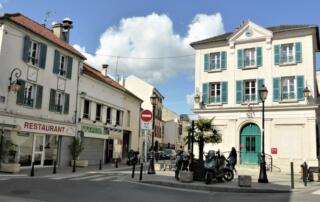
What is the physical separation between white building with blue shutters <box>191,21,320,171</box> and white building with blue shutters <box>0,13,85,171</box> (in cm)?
1077

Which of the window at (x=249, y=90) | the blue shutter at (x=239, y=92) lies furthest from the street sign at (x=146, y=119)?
the window at (x=249, y=90)

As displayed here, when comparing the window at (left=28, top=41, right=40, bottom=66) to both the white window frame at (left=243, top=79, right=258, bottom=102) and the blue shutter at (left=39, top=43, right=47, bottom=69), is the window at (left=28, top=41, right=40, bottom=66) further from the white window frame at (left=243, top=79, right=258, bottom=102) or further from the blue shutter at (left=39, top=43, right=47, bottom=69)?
the white window frame at (left=243, top=79, right=258, bottom=102)

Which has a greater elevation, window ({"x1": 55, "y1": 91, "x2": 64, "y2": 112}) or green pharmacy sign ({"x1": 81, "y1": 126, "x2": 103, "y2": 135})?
window ({"x1": 55, "y1": 91, "x2": 64, "y2": 112})

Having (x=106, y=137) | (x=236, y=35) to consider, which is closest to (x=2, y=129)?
(x=106, y=137)

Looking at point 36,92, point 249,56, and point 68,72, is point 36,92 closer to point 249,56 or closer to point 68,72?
point 68,72

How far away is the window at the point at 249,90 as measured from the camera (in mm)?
27938

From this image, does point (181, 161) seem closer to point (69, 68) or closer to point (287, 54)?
point (69, 68)

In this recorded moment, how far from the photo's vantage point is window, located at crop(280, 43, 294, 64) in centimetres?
2691

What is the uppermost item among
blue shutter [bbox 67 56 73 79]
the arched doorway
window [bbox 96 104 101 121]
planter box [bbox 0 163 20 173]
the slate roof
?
the slate roof

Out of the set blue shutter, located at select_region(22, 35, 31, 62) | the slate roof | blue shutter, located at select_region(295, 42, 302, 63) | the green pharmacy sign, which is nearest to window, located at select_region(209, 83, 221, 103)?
blue shutter, located at select_region(295, 42, 302, 63)

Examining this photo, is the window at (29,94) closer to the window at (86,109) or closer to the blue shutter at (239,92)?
the window at (86,109)

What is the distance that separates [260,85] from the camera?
27703 mm

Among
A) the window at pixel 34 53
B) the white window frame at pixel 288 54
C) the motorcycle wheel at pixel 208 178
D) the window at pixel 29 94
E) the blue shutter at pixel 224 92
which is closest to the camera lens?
the motorcycle wheel at pixel 208 178

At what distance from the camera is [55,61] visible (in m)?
25.0
